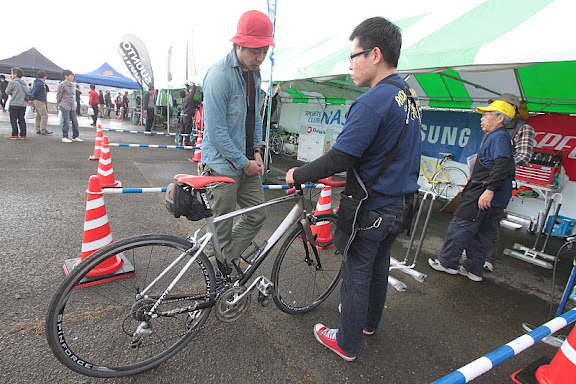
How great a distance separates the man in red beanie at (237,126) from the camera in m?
2.15

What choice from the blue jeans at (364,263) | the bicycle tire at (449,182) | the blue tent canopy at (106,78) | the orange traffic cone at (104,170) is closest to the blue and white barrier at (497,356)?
the blue jeans at (364,263)

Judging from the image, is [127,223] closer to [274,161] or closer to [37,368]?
[37,368]

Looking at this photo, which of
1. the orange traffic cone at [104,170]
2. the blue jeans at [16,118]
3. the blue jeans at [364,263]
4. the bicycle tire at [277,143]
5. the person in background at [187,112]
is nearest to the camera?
the blue jeans at [364,263]

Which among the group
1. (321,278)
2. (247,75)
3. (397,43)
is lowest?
(321,278)

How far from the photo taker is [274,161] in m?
10.4

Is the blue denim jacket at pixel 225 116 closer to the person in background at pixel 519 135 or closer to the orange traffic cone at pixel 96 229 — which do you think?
the orange traffic cone at pixel 96 229

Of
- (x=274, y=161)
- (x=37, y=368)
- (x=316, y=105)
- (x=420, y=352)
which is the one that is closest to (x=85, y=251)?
(x=37, y=368)

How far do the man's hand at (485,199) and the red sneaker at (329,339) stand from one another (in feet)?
6.70

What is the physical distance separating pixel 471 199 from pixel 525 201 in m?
3.85

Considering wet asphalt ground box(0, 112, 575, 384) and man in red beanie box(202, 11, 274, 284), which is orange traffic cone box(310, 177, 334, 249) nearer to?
wet asphalt ground box(0, 112, 575, 384)

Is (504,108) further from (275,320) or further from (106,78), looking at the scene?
(106,78)

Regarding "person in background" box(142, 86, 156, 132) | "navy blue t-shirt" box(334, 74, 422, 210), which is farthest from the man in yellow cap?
"person in background" box(142, 86, 156, 132)

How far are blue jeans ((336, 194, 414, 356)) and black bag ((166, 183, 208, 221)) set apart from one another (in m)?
0.91

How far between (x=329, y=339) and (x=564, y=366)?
1.37 metres
